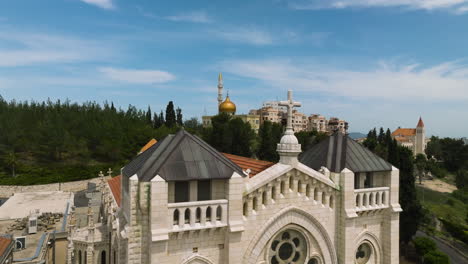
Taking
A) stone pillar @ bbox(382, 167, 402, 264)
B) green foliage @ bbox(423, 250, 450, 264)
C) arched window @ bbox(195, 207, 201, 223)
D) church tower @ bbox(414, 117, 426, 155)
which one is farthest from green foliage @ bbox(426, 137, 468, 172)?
arched window @ bbox(195, 207, 201, 223)

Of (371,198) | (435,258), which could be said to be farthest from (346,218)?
(435,258)

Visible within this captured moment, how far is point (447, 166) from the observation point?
10706 cm

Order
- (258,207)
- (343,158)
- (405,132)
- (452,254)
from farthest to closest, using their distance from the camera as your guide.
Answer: (405,132), (452,254), (343,158), (258,207)

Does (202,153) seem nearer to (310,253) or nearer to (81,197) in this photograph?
(310,253)

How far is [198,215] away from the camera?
12.6 metres

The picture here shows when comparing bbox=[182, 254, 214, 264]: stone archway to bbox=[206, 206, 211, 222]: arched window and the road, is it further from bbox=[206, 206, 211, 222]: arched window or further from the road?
the road

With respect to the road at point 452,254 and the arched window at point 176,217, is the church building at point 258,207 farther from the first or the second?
the road at point 452,254

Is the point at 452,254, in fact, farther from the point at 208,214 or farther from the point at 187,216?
the point at 187,216

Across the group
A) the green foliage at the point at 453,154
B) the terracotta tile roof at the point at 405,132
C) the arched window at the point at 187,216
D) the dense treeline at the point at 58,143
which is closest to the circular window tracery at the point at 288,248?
the arched window at the point at 187,216

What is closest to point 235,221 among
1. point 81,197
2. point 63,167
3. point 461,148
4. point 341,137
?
point 341,137

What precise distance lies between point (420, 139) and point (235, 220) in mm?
142062

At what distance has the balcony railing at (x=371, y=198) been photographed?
15586mm

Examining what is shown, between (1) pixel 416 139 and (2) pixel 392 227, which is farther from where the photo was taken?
(1) pixel 416 139

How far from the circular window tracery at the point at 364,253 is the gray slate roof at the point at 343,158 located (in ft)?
14.3
